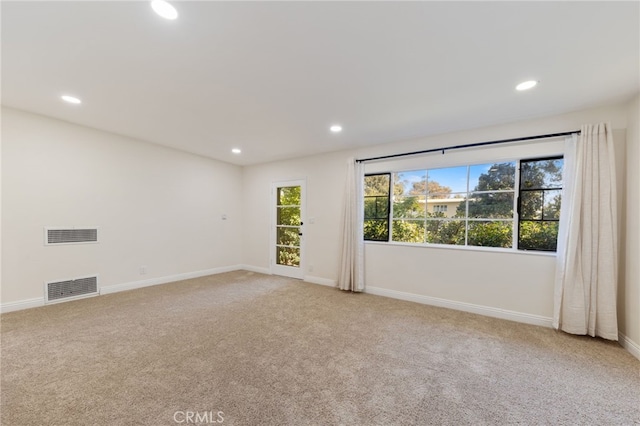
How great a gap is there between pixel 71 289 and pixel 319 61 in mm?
4590

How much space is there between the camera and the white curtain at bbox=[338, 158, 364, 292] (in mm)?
4336

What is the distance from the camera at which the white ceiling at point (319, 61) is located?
160 cm

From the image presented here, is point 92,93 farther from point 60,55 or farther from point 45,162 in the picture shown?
point 45,162

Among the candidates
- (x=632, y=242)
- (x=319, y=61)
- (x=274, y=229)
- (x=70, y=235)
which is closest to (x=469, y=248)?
(x=632, y=242)

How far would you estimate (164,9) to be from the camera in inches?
61.6

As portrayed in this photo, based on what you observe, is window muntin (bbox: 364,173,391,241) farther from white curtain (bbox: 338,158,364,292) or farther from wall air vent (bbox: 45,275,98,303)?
wall air vent (bbox: 45,275,98,303)

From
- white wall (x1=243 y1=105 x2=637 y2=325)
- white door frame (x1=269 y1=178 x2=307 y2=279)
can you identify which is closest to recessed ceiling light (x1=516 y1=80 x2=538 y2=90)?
white wall (x1=243 y1=105 x2=637 y2=325)

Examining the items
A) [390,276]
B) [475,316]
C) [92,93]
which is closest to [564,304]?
[475,316]

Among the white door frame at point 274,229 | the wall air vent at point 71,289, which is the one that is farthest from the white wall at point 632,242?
the wall air vent at point 71,289

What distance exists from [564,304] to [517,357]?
1079 mm

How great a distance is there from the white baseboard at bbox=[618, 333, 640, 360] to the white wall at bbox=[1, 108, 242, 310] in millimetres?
6201

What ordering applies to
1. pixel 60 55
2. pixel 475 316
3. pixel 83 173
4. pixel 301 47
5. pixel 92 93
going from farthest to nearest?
pixel 83 173
pixel 475 316
pixel 92 93
pixel 60 55
pixel 301 47

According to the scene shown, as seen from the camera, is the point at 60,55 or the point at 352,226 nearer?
the point at 60,55

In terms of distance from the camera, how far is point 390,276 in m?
4.17
